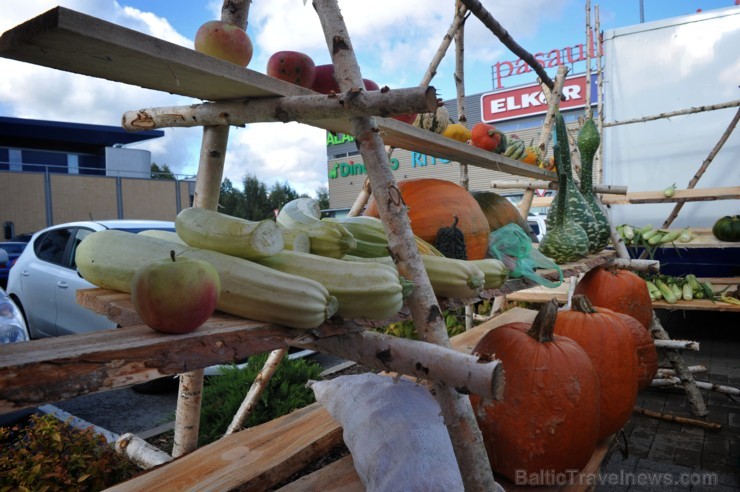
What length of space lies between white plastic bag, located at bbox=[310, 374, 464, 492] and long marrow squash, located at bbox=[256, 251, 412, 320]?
450 mm

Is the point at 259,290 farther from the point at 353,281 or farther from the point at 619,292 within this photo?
the point at 619,292

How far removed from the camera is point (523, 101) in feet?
71.7

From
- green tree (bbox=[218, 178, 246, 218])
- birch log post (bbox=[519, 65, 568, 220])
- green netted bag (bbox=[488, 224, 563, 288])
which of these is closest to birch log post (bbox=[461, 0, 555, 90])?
birch log post (bbox=[519, 65, 568, 220])

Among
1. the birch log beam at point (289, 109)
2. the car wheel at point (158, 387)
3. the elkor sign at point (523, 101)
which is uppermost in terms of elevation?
the elkor sign at point (523, 101)

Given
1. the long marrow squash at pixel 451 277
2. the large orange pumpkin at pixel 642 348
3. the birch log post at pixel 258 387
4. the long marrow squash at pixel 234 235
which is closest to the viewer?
the long marrow squash at pixel 234 235

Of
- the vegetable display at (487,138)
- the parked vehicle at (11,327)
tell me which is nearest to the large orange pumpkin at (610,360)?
the vegetable display at (487,138)

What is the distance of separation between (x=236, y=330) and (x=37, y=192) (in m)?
26.3

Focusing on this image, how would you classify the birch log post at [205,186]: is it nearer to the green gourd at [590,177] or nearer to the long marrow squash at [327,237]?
the long marrow squash at [327,237]

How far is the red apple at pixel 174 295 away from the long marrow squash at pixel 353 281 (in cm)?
26

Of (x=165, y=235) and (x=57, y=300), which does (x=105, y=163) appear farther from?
(x=165, y=235)

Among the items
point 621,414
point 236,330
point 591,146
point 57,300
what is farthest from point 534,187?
point 57,300

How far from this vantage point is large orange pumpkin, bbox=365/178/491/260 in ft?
6.79

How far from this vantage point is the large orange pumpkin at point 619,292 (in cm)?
340

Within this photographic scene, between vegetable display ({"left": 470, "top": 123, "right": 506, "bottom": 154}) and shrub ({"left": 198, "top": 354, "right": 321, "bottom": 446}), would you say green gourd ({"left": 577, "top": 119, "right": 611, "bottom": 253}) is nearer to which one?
vegetable display ({"left": 470, "top": 123, "right": 506, "bottom": 154})
